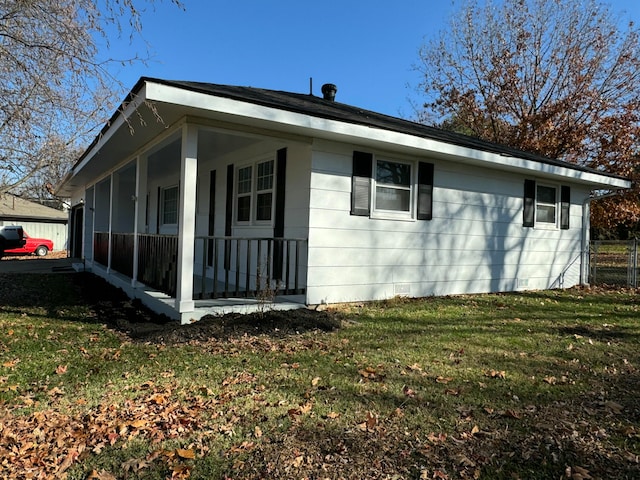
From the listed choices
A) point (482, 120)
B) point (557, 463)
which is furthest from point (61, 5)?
point (482, 120)

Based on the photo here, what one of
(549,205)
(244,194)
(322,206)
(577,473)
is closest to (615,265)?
(549,205)

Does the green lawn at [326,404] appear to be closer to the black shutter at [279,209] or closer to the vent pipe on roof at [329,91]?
the black shutter at [279,209]

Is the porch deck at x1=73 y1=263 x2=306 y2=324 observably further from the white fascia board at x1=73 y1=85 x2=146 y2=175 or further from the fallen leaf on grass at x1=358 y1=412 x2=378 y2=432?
the fallen leaf on grass at x1=358 y1=412 x2=378 y2=432

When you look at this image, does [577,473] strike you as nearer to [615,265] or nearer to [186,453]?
[186,453]

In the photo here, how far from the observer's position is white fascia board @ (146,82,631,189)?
4930mm

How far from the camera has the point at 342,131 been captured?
6.17 metres

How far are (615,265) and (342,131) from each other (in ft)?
32.7

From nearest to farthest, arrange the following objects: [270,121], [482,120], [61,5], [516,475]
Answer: [516,475] < [61,5] < [270,121] < [482,120]

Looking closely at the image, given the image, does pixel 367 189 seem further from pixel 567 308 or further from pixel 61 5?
pixel 61 5

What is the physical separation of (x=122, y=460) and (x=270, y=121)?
14.1 feet

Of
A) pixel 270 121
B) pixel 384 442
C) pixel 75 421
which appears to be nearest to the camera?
pixel 384 442

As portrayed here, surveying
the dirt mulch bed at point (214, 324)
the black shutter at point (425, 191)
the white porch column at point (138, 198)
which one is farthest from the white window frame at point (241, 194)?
the black shutter at point (425, 191)

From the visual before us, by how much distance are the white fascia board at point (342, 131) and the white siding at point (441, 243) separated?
1.46ft

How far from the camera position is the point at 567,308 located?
24.4ft
